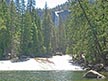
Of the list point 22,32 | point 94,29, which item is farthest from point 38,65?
point 94,29

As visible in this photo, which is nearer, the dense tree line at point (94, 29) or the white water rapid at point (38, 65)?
the dense tree line at point (94, 29)

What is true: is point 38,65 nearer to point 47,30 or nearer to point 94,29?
point 94,29

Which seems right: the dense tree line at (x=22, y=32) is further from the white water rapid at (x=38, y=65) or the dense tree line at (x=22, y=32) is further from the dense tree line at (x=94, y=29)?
the dense tree line at (x=94, y=29)

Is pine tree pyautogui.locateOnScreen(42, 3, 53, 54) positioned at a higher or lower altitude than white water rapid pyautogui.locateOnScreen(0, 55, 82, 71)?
higher

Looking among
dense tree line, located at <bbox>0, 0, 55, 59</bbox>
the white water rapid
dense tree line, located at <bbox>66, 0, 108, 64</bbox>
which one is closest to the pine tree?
dense tree line, located at <bbox>0, 0, 55, 59</bbox>

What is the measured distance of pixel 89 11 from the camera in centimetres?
4772

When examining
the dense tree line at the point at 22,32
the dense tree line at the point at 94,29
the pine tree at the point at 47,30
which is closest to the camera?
the dense tree line at the point at 94,29

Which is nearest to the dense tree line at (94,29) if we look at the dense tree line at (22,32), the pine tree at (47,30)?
the dense tree line at (22,32)

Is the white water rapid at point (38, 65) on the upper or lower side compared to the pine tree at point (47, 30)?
lower

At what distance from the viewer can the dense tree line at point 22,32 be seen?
81.6 meters

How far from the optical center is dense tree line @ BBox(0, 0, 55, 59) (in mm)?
81625

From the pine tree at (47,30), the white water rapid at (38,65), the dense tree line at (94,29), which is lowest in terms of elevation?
the white water rapid at (38,65)

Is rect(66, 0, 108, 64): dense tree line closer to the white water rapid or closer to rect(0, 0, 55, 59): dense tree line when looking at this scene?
the white water rapid

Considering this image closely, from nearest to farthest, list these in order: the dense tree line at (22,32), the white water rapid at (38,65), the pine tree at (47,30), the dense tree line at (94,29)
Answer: the dense tree line at (94,29), the white water rapid at (38,65), the dense tree line at (22,32), the pine tree at (47,30)
